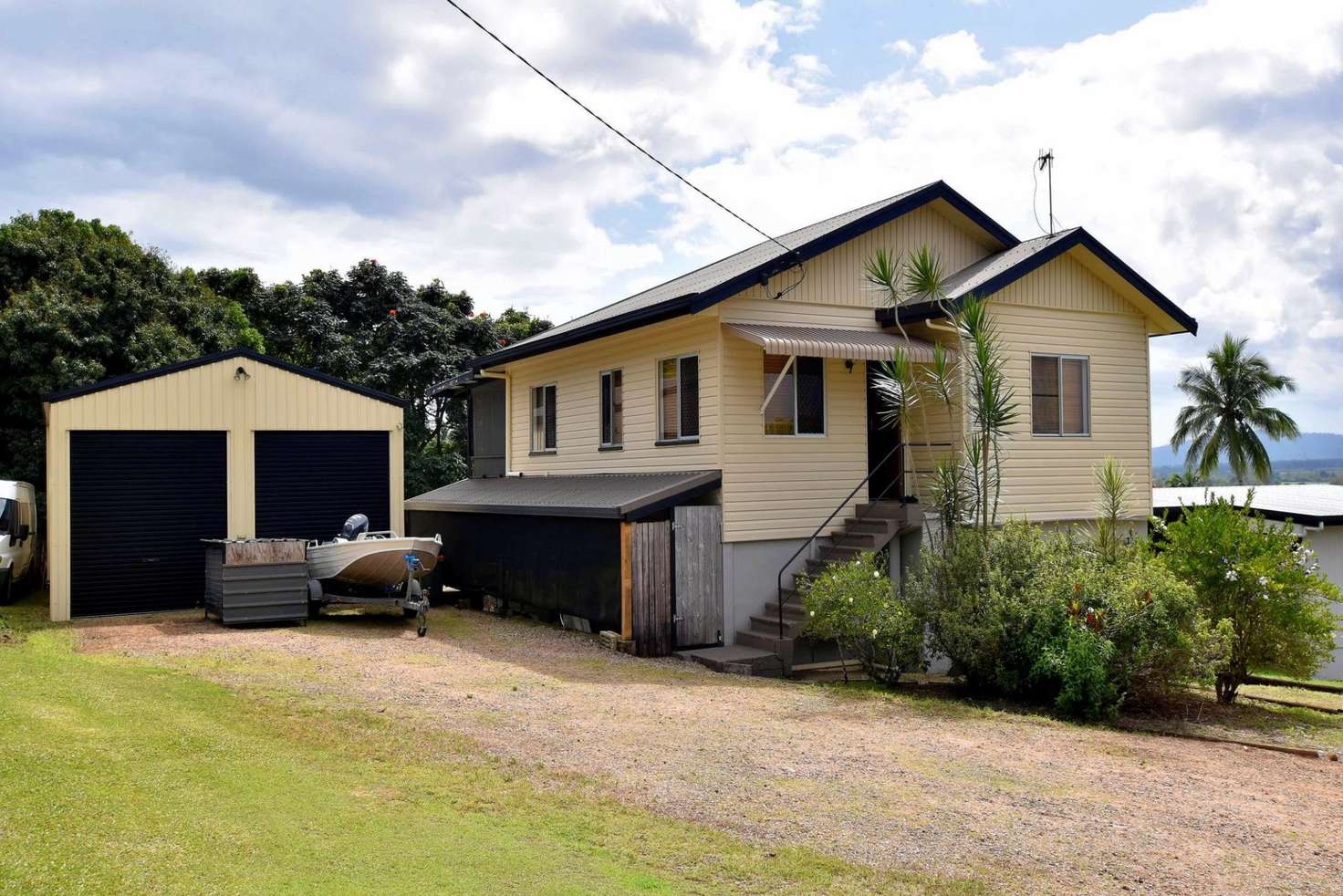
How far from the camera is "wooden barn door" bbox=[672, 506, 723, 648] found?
14.9 metres

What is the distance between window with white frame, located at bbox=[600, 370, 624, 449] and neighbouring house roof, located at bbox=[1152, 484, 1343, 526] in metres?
9.47

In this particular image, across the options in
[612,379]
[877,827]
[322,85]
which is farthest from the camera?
[612,379]

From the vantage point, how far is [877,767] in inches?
332

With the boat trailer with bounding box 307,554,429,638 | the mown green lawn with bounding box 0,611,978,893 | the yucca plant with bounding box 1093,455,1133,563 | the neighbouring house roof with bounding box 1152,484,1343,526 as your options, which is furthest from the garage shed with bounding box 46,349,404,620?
the neighbouring house roof with bounding box 1152,484,1343,526

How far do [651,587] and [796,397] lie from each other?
386cm

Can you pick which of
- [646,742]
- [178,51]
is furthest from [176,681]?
[178,51]

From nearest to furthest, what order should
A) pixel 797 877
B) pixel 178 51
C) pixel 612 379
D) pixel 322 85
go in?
pixel 797 877 < pixel 178 51 < pixel 322 85 < pixel 612 379

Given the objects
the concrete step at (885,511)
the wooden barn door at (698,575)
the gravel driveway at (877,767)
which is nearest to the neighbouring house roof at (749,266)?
the wooden barn door at (698,575)

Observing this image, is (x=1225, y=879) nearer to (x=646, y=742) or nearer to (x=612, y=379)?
(x=646, y=742)

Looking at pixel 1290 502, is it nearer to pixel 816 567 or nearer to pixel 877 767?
pixel 816 567

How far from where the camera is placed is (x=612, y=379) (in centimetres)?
1861

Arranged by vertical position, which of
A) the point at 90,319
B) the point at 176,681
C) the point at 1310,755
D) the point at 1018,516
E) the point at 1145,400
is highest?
the point at 90,319

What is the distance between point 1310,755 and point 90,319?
24312 millimetres

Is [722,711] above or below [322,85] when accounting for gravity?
below
